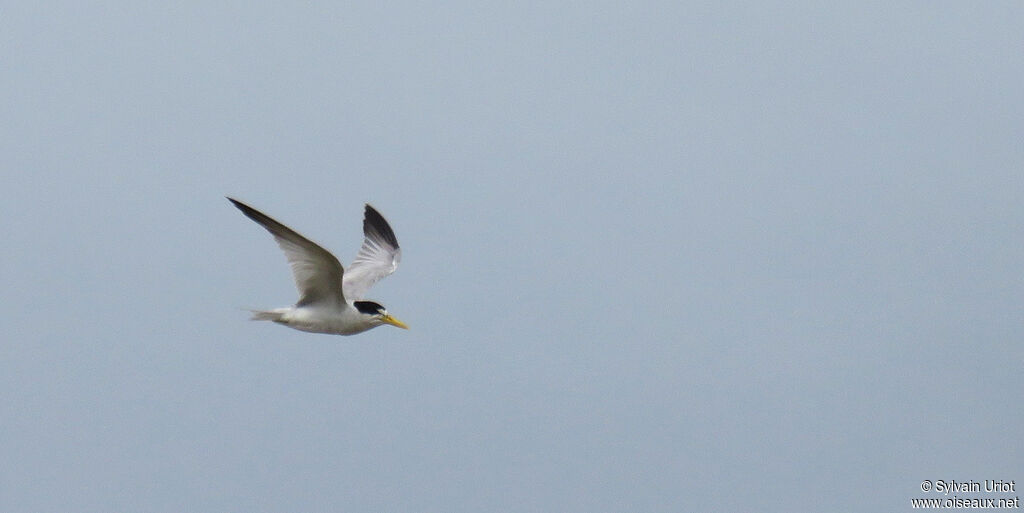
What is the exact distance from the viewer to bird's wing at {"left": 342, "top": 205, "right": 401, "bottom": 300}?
920 inches

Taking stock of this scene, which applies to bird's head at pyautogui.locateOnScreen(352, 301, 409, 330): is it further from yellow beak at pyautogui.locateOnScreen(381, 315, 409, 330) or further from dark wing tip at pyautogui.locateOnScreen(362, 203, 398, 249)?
dark wing tip at pyautogui.locateOnScreen(362, 203, 398, 249)

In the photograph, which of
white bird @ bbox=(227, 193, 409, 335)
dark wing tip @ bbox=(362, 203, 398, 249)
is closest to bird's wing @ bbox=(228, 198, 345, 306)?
white bird @ bbox=(227, 193, 409, 335)

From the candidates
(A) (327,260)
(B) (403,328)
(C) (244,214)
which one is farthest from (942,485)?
(C) (244,214)

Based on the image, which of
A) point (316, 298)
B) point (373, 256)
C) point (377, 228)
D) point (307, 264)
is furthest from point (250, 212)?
point (377, 228)

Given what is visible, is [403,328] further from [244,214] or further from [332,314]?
[244,214]

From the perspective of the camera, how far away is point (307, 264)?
63.0 feet

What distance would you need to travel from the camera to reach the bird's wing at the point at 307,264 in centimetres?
1834

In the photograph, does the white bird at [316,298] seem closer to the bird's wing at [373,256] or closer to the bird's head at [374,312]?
the bird's head at [374,312]

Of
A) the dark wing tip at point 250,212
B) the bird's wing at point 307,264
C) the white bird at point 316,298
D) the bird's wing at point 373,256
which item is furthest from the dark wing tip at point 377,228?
the dark wing tip at point 250,212

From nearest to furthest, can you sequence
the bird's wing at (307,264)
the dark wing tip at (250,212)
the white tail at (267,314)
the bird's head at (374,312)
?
the dark wing tip at (250,212), the bird's wing at (307,264), the white tail at (267,314), the bird's head at (374,312)

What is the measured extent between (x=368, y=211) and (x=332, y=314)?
5273mm

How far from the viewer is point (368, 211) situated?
982 inches

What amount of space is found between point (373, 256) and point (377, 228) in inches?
24.1

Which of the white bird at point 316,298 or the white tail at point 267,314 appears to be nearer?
the white bird at point 316,298
